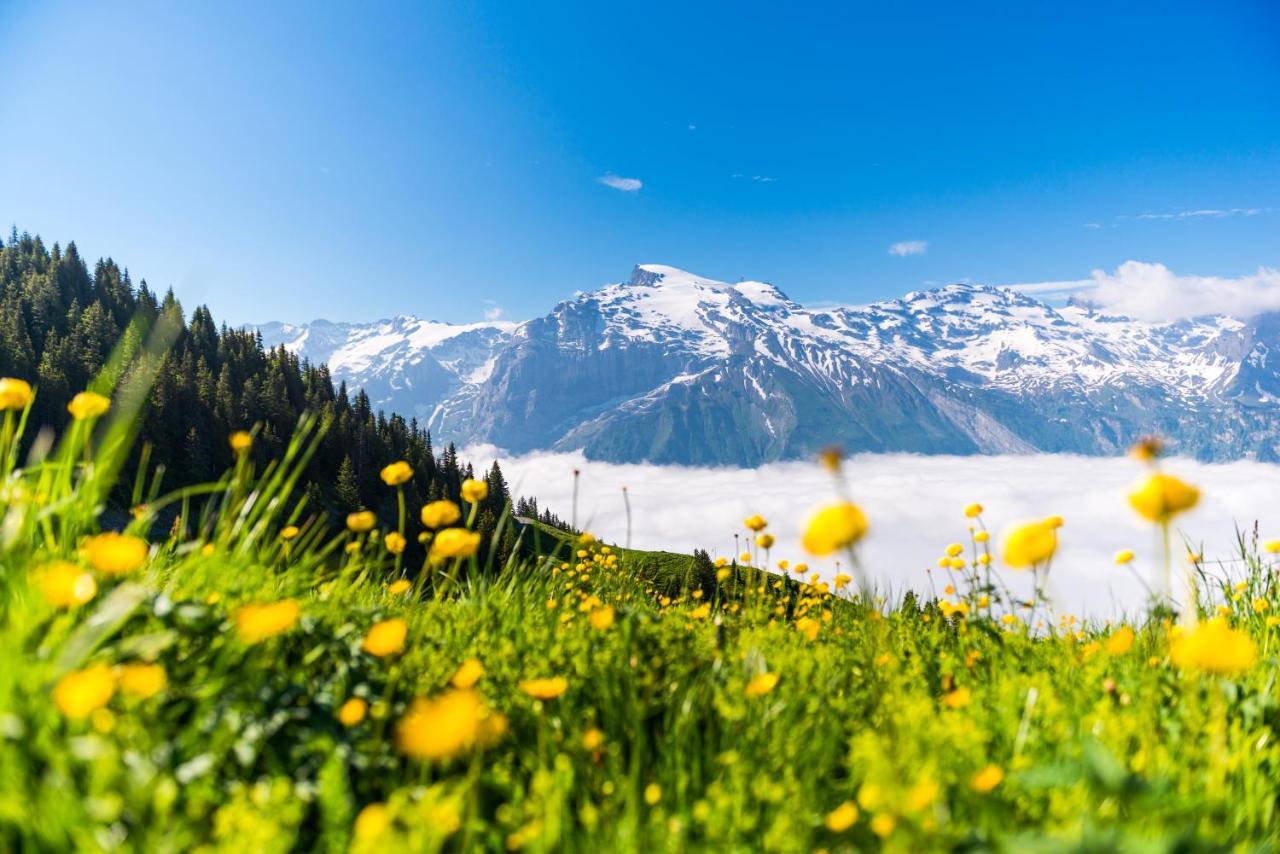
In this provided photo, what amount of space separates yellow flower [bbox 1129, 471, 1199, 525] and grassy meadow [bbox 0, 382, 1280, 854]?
1 cm

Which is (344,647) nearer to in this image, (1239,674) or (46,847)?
(46,847)

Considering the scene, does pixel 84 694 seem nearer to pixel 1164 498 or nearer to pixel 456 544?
pixel 456 544

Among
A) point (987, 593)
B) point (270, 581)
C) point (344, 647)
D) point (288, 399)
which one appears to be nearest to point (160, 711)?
point (344, 647)

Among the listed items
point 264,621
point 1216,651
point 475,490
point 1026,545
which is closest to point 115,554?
point 264,621

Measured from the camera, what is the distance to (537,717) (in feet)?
8.94

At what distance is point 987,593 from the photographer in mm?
4355

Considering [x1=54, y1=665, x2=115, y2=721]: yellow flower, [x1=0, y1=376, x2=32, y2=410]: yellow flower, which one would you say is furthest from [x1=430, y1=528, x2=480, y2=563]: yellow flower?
[x1=0, y1=376, x2=32, y2=410]: yellow flower

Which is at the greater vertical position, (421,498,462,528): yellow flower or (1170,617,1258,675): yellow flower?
(421,498,462,528): yellow flower

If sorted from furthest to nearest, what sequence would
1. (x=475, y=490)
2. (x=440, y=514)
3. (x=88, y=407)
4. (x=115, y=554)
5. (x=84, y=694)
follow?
(x=475, y=490) → (x=440, y=514) → (x=88, y=407) → (x=115, y=554) → (x=84, y=694)

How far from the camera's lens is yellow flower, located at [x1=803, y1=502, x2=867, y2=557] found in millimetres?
1779

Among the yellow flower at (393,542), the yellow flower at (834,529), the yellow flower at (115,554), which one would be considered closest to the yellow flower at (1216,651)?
the yellow flower at (834,529)

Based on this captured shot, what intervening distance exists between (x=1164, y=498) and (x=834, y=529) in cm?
90

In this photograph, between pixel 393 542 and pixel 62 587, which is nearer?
pixel 62 587

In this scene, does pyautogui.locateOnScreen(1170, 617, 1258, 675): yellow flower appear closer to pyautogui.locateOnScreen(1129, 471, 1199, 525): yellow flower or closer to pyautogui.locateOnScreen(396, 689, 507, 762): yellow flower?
pyautogui.locateOnScreen(1129, 471, 1199, 525): yellow flower
